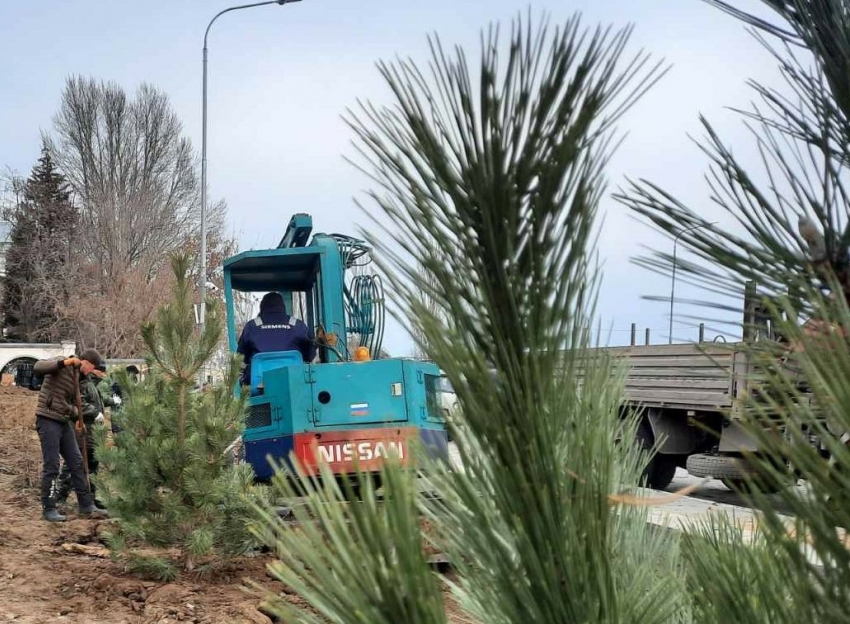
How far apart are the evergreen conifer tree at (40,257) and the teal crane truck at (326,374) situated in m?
30.6

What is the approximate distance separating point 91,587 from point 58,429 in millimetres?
3391

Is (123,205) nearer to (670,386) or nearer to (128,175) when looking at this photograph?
(128,175)

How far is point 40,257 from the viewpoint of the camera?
39719 mm

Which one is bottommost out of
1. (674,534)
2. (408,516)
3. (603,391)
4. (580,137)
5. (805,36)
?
(674,534)

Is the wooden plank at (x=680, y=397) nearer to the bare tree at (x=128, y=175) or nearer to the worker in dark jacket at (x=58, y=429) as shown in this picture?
the worker in dark jacket at (x=58, y=429)

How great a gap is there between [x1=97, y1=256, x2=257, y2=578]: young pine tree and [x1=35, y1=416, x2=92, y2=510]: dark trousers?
297 cm

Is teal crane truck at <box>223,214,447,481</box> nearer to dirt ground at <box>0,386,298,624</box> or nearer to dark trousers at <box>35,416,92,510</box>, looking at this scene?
dirt ground at <box>0,386,298,624</box>

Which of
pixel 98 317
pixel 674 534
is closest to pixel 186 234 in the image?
pixel 98 317

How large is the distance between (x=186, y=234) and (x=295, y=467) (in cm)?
3980

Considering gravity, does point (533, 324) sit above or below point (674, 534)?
above

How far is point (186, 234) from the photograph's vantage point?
39.4 m

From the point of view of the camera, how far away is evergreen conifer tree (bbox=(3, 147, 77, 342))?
127 feet

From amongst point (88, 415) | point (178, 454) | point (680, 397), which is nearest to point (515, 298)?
point (178, 454)

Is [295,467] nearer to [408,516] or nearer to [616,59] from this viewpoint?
[408,516]
